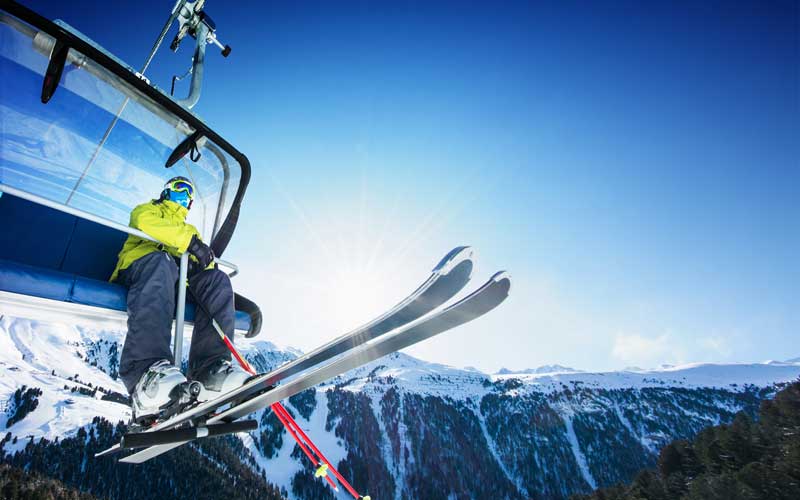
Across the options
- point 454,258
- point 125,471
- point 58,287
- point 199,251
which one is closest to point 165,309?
point 199,251

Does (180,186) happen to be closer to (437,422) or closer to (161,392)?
(161,392)

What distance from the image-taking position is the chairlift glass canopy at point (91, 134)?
2.81 m

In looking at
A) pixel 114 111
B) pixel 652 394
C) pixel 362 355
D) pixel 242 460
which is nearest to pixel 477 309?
pixel 362 355

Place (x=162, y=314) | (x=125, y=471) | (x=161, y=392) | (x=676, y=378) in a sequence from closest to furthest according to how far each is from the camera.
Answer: (x=161, y=392) → (x=162, y=314) → (x=125, y=471) → (x=676, y=378)

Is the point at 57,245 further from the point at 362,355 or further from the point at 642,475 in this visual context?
the point at 642,475

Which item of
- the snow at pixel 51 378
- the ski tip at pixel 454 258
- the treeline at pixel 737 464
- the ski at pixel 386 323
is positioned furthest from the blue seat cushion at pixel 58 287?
the snow at pixel 51 378

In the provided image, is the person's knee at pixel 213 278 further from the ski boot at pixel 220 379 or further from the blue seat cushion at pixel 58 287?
the ski boot at pixel 220 379

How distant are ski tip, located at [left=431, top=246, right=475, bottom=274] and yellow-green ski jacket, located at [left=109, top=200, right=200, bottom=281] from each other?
7.24 ft

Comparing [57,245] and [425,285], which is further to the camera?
[57,245]

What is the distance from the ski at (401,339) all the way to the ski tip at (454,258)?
170 mm

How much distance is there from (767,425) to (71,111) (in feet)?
173

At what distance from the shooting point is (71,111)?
317 centimetres

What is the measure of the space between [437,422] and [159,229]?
471ft

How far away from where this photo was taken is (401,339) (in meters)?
2.26
